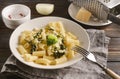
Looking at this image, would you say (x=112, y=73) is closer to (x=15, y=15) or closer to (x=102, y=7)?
(x=102, y=7)

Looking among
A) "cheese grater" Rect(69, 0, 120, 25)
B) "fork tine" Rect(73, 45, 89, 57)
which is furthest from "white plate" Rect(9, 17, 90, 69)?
"cheese grater" Rect(69, 0, 120, 25)

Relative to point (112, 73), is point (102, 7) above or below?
above

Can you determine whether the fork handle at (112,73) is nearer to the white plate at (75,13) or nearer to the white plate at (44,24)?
the white plate at (44,24)

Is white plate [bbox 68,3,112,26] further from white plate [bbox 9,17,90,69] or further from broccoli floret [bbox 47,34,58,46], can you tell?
broccoli floret [bbox 47,34,58,46]

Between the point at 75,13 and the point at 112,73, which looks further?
the point at 75,13

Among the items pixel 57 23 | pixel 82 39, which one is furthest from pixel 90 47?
pixel 57 23

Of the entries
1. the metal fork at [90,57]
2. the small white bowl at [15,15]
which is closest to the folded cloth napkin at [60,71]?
the metal fork at [90,57]

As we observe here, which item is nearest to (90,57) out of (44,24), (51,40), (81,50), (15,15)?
(81,50)

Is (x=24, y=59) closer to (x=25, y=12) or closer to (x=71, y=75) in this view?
(x=71, y=75)
